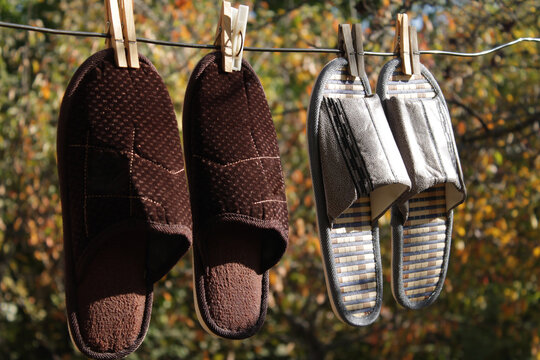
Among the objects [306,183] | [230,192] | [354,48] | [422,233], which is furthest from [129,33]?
[306,183]

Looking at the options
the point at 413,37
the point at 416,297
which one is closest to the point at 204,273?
the point at 416,297

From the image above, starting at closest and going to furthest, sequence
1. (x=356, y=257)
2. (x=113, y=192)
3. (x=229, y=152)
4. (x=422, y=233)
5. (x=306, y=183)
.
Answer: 1. (x=113, y=192)
2. (x=229, y=152)
3. (x=356, y=257)
4. (x=422, y=233)
5. (x=306, y=183)

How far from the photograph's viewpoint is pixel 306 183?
3.50 metres

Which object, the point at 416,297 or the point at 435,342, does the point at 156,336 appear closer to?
the point at 435,342

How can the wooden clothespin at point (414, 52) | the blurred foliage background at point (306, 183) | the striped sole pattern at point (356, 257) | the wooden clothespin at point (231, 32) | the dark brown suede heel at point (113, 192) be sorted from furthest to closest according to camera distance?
the blurred foliage background at point (306, 183) < the wooden clothespin at point (414, 52) < the striped sole pattern at point (356, 257) < the wooden clothespin at point (231, 32) < the dark brown suede heel at point (113, 192)

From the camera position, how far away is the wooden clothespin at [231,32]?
52.2 inches

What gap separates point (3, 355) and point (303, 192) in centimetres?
221

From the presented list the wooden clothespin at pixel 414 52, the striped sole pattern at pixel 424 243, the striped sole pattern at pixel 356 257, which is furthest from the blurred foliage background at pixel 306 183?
the striped sole pattern at pixel 356 257

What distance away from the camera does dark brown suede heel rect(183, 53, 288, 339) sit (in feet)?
4.26

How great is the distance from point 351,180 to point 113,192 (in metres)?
0.48

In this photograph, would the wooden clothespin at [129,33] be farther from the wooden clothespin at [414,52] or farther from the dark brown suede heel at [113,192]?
the wooden clothespin at [414,52]

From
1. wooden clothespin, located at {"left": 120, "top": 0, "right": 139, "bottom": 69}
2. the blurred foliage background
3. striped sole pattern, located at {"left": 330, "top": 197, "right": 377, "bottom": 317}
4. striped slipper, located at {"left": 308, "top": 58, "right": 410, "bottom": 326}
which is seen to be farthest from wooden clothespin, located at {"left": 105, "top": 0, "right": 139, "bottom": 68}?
the blurred foliage background

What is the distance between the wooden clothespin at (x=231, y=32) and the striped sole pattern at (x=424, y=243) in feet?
1.82

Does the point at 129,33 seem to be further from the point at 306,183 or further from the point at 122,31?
the point at 306,183
